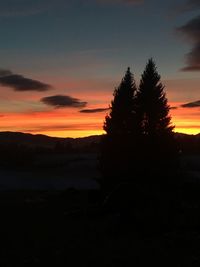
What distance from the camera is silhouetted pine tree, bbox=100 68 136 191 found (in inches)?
1526

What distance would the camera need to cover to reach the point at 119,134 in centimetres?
3991

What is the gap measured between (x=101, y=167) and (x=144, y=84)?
7668 millimetres

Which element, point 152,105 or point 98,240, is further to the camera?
point 152,105

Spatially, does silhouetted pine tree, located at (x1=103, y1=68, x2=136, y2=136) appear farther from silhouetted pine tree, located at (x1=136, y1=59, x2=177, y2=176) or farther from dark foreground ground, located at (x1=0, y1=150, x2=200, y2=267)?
dark foreground ground, located at (x1=0, y1=150, x2=200, y2=267)

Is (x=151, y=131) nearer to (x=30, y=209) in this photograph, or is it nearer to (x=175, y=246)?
(x=30, y=209)

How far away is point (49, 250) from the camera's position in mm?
15930

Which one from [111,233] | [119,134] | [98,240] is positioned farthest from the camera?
[119,134]

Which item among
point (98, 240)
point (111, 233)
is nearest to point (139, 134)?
point (111, 233)

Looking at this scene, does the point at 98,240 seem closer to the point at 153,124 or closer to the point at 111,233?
the point at 111,233

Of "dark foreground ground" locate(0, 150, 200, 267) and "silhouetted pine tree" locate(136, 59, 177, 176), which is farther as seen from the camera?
"silhouetted pine tree" locate(136, 59, 177, 176)

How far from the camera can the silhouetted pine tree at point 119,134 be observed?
3875cm

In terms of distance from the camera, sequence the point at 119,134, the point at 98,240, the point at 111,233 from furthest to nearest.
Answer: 1. the point at 119,134
2. the point at 111,233
3. the point at 98,240

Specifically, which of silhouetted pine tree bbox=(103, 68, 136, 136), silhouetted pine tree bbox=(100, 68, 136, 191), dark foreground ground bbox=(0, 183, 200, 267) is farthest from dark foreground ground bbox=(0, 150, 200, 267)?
silhouetted pine tree bbox=(103, 68, 136, 136)

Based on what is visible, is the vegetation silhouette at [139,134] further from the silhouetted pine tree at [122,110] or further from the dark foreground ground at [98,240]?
the dark foreground ground at [98,240]
